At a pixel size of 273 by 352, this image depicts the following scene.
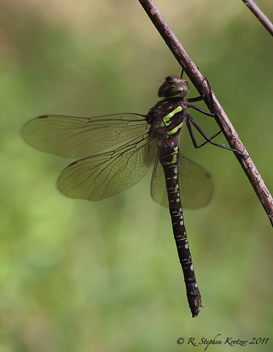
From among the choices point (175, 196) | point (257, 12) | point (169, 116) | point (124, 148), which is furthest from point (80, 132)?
point (257, 12)

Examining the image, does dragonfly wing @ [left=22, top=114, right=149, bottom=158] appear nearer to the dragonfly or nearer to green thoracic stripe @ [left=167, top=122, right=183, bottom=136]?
the dragonfly

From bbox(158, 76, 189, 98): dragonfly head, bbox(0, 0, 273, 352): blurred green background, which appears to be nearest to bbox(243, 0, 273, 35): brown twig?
→ bbox(158, 76, 189, 98): dragonfly head

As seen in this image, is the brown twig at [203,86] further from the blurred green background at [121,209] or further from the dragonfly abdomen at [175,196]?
the blurred green background at [121,209]

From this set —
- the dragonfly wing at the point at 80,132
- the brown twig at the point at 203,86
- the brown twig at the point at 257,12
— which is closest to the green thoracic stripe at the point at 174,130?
the dragonfly wing at the point at 80,132

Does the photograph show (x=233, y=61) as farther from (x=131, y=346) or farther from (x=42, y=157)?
(x=131, y=346)

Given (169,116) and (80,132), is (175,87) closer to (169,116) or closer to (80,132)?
(169,116)

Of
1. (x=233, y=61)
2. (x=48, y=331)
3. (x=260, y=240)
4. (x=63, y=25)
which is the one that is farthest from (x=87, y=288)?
(x=63, y=25)
